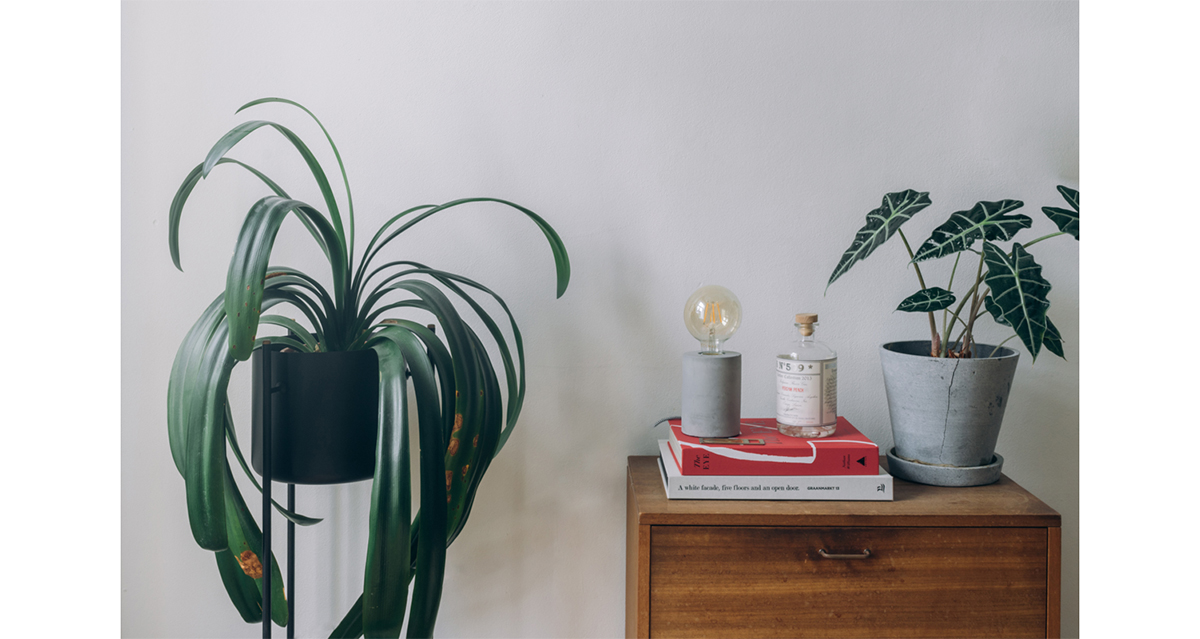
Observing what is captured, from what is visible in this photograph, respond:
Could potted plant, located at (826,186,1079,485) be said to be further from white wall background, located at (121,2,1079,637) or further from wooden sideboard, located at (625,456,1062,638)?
white wall background, located at (121,2,1079,637)

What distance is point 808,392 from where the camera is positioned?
0.99 meters

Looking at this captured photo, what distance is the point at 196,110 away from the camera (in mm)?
1173

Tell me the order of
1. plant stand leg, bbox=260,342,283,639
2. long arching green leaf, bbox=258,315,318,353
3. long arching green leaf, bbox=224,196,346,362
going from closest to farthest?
long arching green leaf, bbox=224,196,346,362 < plant stand leg, bbox=260,342,283,639 < long arching green leaf, bbox=258,315,318,353

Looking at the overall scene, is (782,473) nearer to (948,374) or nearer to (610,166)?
(948,374)

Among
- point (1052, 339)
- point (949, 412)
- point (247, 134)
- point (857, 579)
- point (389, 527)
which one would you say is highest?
point (247, 134)

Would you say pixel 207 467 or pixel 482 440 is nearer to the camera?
pixel 207 467

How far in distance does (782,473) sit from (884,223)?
0.38 meters

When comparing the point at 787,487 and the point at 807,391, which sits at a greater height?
the point at 807,391

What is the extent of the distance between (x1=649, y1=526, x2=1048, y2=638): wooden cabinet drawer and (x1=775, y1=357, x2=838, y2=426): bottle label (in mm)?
168

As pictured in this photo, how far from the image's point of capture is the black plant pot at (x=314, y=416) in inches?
34.9

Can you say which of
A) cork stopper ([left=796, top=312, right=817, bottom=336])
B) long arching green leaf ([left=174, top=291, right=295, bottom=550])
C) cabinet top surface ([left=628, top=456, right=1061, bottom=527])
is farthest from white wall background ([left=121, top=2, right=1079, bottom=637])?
long arching green leaf ([left=174, top=291, right=295, bottom=550])

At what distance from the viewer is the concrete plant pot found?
0.95m

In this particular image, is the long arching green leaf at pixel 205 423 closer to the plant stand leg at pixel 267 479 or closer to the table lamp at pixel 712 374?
the plant stand leg at pixel 267 479

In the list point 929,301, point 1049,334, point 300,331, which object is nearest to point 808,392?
point 929,301
